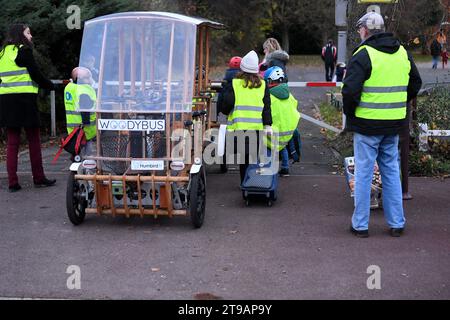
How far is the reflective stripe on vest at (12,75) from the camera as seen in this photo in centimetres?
859

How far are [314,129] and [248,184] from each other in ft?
22.4

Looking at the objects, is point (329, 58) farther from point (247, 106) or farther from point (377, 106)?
point (377, 106)

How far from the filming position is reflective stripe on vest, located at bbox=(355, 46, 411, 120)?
666 centimetres

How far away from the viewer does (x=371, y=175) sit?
6.91m

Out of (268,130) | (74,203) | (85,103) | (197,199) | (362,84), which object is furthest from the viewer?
(268,130)

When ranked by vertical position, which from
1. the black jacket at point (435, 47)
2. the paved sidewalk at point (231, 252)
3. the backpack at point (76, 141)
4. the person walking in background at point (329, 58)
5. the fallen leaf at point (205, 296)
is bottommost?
the fallen leaf at point (205, 296)

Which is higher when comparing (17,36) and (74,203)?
(17,36)

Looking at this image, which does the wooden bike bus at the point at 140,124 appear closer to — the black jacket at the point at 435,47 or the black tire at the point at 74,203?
the black tire at the point at 74,203

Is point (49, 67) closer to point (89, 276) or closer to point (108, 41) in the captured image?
point (108, 41)

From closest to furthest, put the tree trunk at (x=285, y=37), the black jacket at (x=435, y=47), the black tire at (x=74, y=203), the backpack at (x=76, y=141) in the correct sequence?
the black tire at (x=74, y=203)
the backpack at (x=76, y=141)
the black jacket at (x=435, y=47)
the tree trunk at (x=285, y=37)

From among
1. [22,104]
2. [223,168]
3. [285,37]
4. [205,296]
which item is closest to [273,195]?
[223,168]

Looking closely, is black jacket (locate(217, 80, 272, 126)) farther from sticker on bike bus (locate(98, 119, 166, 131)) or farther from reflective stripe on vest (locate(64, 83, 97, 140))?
reflective stripe on vest (locate(64, 83, 97, 140))

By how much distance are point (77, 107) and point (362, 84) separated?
9.61ft

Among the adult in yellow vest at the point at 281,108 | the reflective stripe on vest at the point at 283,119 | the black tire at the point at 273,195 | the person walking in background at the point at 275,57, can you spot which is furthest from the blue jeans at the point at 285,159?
the black tire at the point at 273,195
